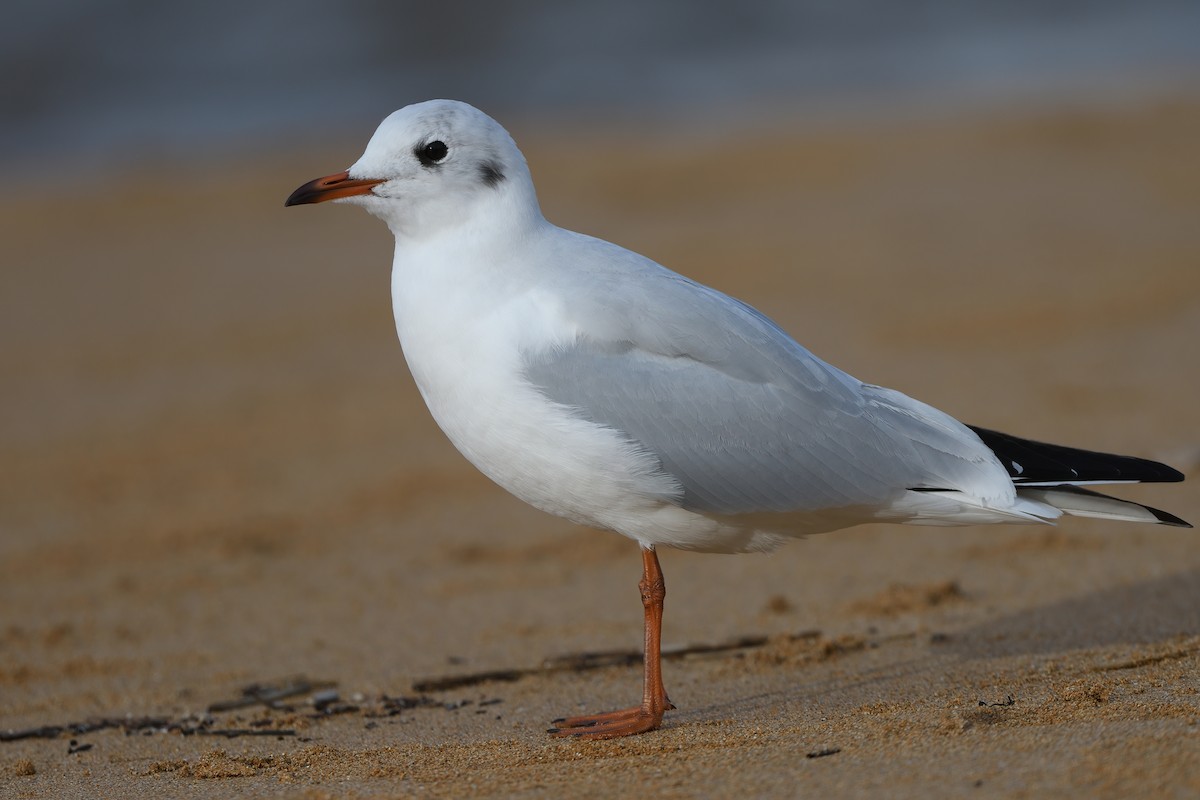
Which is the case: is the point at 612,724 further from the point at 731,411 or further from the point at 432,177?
the point at 432,177

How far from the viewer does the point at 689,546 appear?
4273 millimetres

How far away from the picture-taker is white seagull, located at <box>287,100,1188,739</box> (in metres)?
3.97

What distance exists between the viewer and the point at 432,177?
13.7 feet

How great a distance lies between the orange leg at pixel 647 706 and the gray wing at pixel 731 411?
37cm

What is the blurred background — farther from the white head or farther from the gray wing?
the white head

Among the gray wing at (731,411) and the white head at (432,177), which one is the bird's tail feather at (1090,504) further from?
the white head at (432,177)

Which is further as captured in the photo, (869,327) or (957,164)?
(957,164)

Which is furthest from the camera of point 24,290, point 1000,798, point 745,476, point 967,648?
point 24,290

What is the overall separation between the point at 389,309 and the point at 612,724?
6.65 meters

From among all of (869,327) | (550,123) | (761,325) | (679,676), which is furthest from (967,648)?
(550,123)

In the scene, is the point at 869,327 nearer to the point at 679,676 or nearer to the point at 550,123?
the point at 679,676

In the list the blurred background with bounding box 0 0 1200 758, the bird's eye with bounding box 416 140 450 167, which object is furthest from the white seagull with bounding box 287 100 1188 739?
the blurred background with bounding box 0 0 1200 758

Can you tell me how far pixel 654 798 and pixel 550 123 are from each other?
1489cm

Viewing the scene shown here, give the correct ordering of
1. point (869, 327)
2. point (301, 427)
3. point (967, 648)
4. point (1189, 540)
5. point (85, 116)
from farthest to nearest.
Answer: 1. point (85, 116)
2. point (869, 327)
3. point (301, 427)
4. point (1189, 540)
5. point (967, 648)
